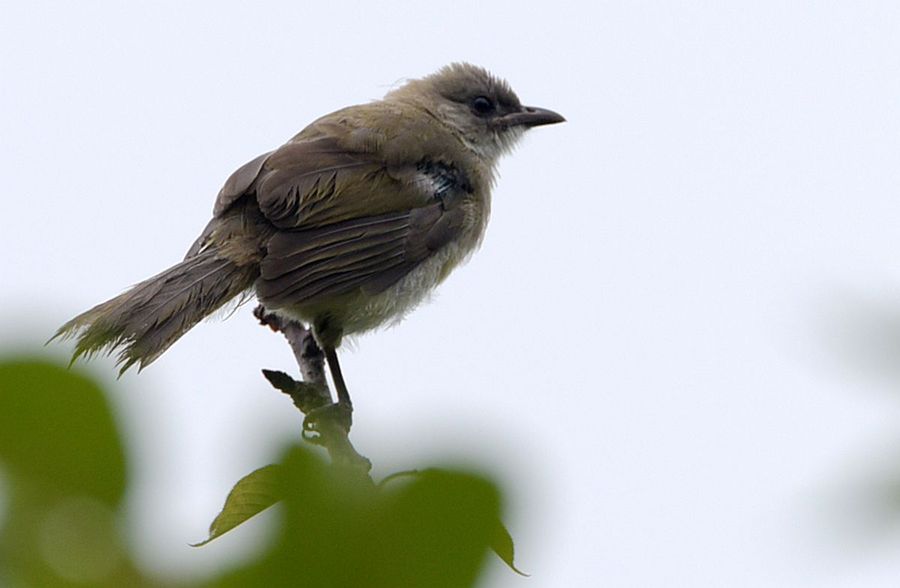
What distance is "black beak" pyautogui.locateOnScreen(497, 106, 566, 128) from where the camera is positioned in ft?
24.3

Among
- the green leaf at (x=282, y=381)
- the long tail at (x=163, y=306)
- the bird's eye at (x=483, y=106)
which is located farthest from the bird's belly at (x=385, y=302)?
the bird's eye at (x=483, y=106)

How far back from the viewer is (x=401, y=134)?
6457 millimetres

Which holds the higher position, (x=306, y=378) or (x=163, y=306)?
(x=163, y=306)

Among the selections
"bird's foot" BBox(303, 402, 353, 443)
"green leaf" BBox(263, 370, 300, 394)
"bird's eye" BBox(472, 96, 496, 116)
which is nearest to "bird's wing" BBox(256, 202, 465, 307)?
"bird's foot" BBox(303, 402, 353, 443)

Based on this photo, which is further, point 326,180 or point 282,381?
point 326,180

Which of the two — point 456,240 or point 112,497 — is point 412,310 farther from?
point 112,497

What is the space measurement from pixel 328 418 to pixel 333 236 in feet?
5.97

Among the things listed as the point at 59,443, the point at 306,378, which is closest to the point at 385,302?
the point at 306,378

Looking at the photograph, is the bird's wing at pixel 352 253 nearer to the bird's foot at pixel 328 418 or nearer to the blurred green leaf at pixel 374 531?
the bird's foot at pixel 328 418

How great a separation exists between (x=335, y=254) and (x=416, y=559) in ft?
16.5

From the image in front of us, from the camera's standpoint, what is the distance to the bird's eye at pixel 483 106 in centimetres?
745

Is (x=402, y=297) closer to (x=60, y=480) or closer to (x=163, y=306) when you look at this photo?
(x=163, y=306)

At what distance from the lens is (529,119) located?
24.5 ft

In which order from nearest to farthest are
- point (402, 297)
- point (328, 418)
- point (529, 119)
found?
point (328, 418) < point (402, 297) < point (529, 119)
